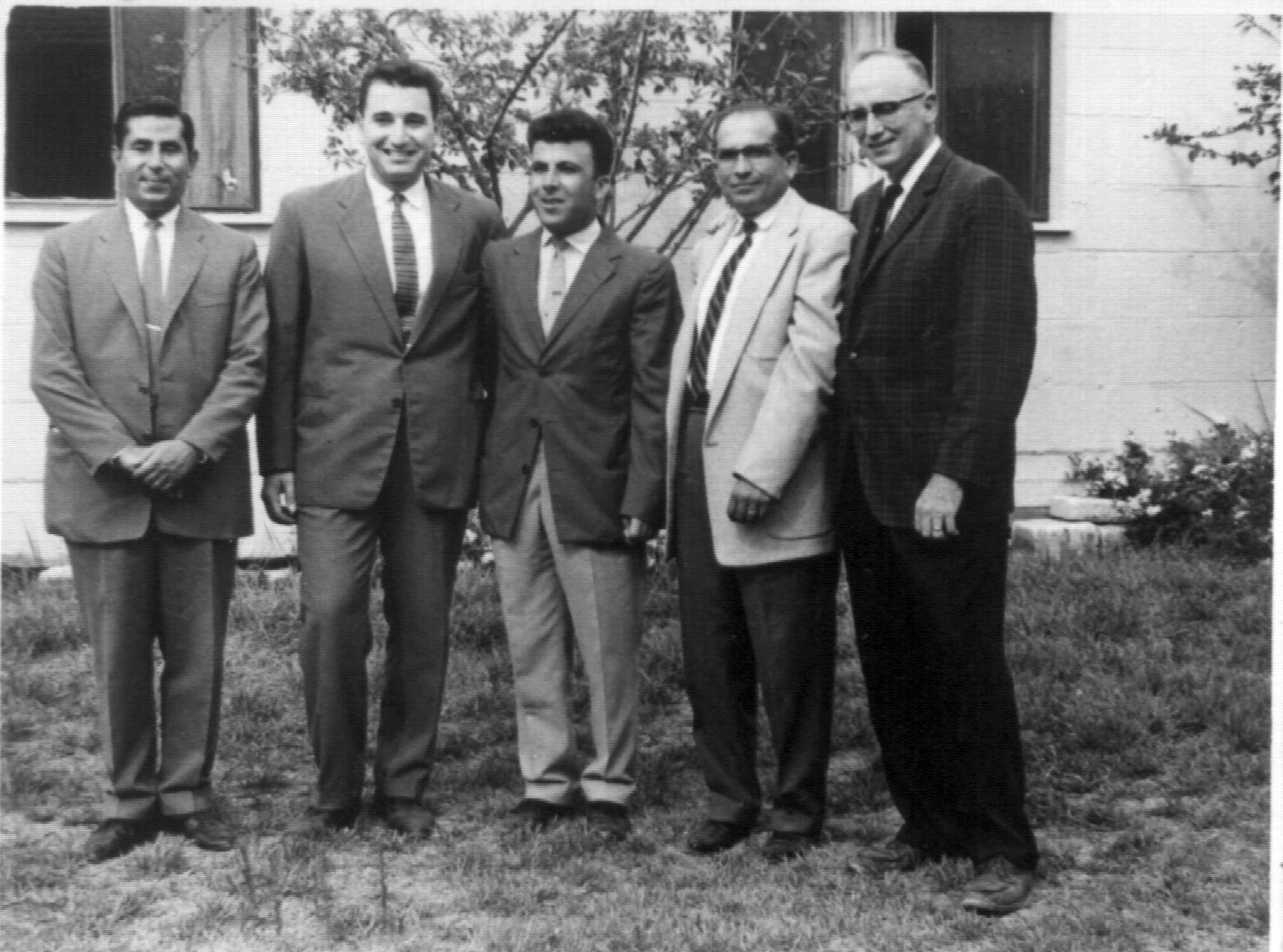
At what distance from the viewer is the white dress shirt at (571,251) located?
13.2 feet

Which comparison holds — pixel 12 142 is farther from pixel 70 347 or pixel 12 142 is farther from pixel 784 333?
pixel 784 333

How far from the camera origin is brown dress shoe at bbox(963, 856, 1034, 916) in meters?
3.49

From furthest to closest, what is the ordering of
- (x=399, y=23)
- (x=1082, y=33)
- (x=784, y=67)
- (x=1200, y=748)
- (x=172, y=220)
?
1. (x=1082, y=33)
2. (x=784, y=67)
3. (x=399, y=23)
4. (x=1200, y=748)
5. (x=172, y=220)

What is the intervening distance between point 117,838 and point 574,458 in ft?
5.01

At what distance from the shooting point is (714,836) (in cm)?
395

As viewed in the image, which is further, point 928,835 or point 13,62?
point 13,62

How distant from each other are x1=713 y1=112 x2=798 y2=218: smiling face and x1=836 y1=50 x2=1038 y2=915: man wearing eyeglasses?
25 centimetres

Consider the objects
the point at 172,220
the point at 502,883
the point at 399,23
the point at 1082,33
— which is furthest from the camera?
the point at 1082,33

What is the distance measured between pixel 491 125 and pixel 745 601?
2.94 m

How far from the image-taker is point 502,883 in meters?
3.65

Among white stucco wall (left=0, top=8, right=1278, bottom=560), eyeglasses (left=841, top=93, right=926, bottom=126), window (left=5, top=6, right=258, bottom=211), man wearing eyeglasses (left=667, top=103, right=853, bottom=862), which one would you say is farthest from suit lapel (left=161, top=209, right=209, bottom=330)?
white stucco wall (left=0, top=8, right=1278, bottom=560)

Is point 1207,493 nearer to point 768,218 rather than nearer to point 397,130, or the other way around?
point 768,218

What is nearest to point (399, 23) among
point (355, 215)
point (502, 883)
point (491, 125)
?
point (491, 125)

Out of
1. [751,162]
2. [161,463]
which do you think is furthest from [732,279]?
[161,463]
